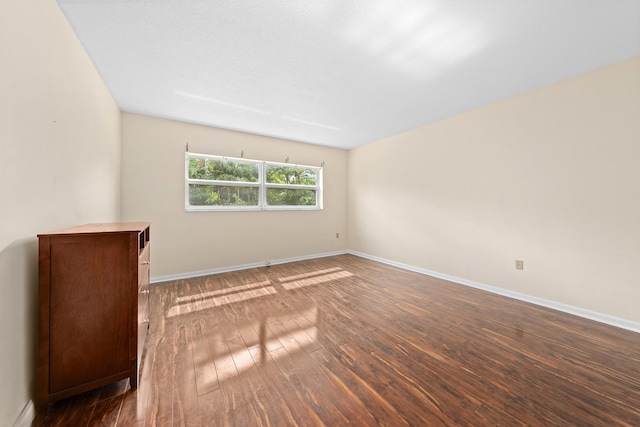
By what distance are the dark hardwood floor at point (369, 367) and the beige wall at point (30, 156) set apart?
0.47 m

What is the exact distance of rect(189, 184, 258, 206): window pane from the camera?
3762mm

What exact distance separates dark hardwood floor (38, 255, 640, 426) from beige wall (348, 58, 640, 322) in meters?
0.44

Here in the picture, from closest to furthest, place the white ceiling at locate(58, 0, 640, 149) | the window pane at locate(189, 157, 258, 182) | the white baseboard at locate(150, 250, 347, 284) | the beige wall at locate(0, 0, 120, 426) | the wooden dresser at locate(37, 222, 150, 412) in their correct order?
the beige wall at locate(0, 0, 120, 426)
the wooden dresser at locate(37, 222, 150, 412)
the white ceiling at locate(58, 0, 640, 149)
the white baseboard at locate(150, 250, 347, 284)
the window pane at locate(189, 157, 258, 182)

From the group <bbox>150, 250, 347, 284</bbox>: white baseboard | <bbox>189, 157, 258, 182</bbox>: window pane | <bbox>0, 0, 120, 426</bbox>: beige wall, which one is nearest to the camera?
<bbox>0, 0, 120, 426</bbox>: beige wall

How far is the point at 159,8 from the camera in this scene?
5.18ft

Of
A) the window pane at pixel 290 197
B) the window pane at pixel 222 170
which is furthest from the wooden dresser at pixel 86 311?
the window pane at pixel 290 197

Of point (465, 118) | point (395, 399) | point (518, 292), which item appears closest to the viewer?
point (395, 399)

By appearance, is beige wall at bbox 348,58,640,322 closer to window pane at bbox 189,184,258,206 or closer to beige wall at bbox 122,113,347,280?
beige wall at bbox 122,113,347,280

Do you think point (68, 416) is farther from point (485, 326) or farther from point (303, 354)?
point (485, 326)

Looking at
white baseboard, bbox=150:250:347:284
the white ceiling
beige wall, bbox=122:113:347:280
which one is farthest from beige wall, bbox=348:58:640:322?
beige wall, bbox=122:113:347:280

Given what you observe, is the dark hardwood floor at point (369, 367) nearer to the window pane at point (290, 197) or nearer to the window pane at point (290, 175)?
the window pane at point (290, 197)

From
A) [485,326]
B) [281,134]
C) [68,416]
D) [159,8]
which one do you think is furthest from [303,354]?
[281,134]

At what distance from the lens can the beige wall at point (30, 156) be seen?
1054 millimetres

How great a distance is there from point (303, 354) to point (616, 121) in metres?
3.62
